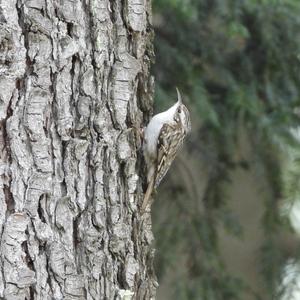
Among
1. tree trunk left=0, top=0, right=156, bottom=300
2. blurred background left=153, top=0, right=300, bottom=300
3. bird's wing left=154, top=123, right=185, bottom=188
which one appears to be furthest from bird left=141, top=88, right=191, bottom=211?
tree trunk left=0, top=0, right=156, bottom=300

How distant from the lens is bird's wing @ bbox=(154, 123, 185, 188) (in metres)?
3.15

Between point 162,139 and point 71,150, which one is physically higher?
point 162,139

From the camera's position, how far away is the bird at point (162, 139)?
2775 mm

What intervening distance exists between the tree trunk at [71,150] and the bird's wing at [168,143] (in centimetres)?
59

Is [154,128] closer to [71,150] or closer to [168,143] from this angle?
[168,143]

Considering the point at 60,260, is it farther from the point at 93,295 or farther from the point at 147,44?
the point at 147,44

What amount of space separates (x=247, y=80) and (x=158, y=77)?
373mm

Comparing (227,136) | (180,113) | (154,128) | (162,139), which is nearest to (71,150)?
(154,128)

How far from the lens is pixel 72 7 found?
2357 mm

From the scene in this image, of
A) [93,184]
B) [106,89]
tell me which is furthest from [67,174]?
[106,89]

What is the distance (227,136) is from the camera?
12.8 ft

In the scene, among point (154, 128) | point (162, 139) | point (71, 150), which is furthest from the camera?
point (162, 139)

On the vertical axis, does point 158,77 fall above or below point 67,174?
above

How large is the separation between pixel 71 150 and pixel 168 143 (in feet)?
3.34
